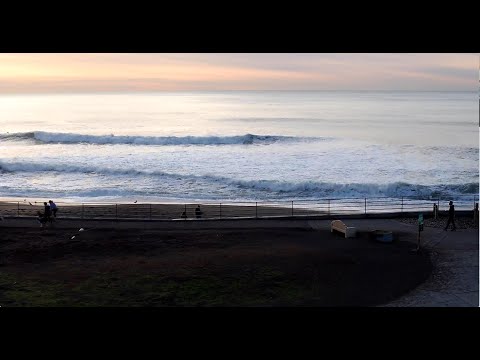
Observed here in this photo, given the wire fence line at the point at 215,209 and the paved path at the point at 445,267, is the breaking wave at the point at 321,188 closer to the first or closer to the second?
the wire fence line at the point at 215,209

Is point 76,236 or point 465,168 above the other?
point 465,168

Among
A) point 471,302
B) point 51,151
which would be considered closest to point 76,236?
point 471,302

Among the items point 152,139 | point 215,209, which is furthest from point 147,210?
point 152,139

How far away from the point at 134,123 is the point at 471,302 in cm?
8798

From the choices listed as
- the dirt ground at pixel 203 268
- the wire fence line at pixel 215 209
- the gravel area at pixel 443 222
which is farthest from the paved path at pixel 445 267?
the wire fence line at pixel 215 209

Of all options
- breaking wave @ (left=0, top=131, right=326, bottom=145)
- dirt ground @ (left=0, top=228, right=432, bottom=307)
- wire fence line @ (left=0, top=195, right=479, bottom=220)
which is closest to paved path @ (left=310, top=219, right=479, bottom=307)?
dirt ground @ (left=0, top=228, right=432, bottom=307)

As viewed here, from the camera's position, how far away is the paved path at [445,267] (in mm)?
11414

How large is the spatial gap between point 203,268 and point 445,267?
6471 mm

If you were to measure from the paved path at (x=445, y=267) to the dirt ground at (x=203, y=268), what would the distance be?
0.35 metres

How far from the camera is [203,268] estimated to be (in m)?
13.7

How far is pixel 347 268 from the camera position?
13727 millimetres

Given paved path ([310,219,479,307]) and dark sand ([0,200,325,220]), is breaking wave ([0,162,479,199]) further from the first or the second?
paved path ([310,219,479,307])
